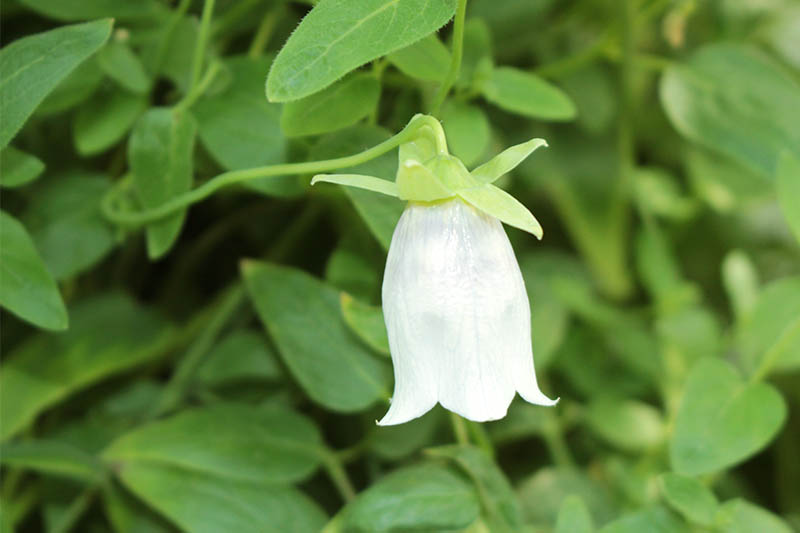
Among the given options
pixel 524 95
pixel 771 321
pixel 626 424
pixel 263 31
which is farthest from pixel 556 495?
pixel 263 31

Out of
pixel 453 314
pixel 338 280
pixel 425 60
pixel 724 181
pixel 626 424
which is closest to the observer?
pixel 453 314

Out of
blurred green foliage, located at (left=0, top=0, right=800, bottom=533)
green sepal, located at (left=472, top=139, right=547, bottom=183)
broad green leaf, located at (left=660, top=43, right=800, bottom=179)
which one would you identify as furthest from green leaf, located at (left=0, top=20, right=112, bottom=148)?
broad green leaf, located at (left=660, top=43, right=800, bottom=179)

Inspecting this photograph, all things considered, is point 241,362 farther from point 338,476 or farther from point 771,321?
point 771,321

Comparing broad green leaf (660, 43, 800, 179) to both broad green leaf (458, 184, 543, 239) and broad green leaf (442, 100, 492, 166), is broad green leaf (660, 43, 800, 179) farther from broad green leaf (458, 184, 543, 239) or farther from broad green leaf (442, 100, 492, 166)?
broad green leaf (458, 184, 543, 239)

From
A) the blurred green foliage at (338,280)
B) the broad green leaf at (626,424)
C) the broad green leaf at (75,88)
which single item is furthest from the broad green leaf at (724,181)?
the broad green leaf at (75,88)

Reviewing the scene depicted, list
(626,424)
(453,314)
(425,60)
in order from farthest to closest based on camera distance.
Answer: (626,424)
(425,60)
(453,314)

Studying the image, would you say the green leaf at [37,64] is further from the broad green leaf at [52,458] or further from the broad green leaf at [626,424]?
the broad green leaf at [626,424]

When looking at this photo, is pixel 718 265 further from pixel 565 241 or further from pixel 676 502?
pixel 676 502
